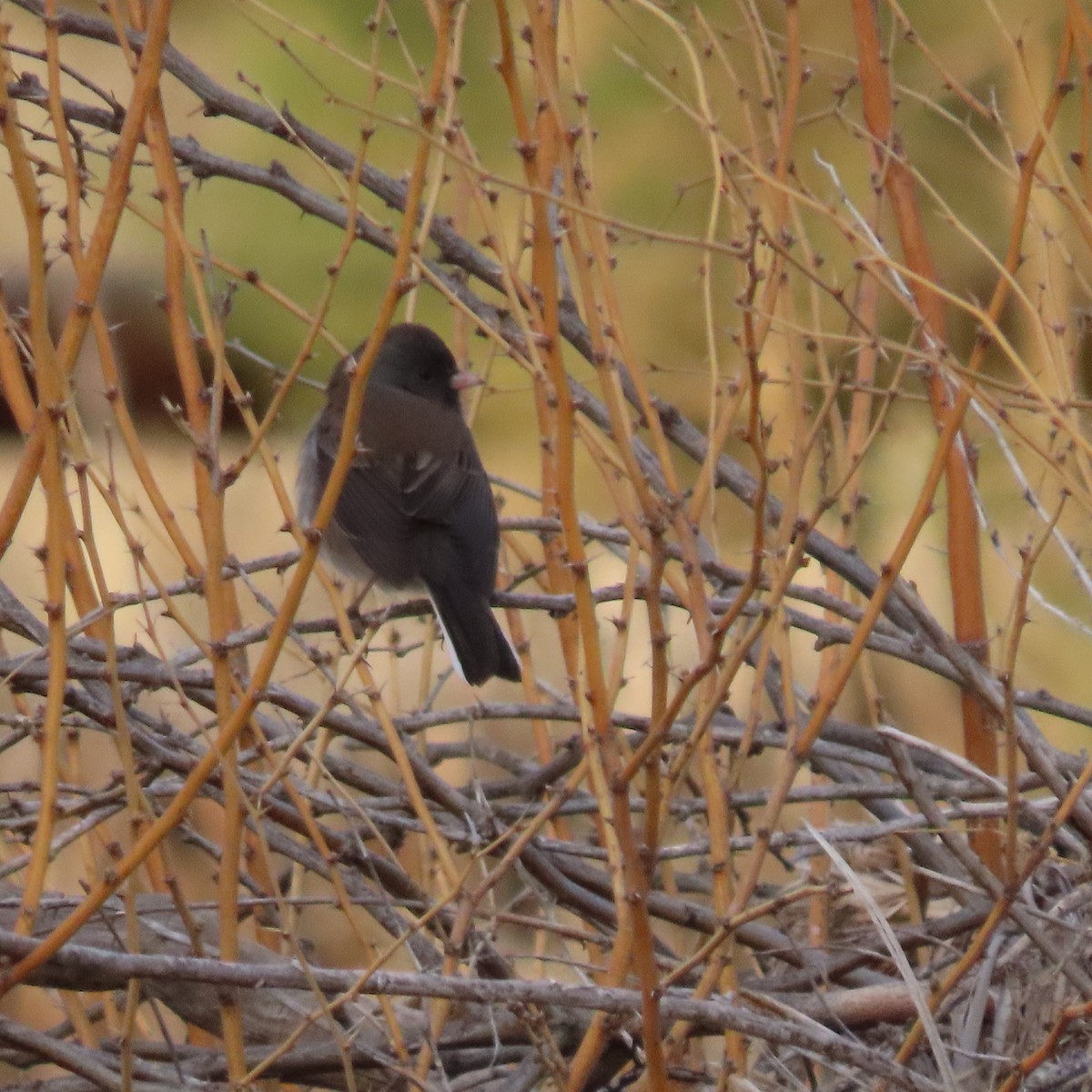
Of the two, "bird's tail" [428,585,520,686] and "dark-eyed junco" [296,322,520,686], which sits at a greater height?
"dark-eyed junco" [296,322,520,686]

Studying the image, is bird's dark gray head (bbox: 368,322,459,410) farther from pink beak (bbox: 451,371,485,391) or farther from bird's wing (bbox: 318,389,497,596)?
pink beak (bbox: 451,371,485,391)

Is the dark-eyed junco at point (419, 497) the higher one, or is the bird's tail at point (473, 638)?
the dark-eyed junco at point (419, 497)

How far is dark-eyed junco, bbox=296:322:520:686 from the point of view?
143 inches

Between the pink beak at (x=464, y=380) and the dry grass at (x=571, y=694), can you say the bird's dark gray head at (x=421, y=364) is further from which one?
the dry grass at (x=571, y=694)

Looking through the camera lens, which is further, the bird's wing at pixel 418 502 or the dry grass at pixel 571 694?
the bird's wing at pixel 418 502

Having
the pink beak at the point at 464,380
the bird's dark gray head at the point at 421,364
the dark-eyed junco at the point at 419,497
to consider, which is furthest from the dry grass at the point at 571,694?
the bird's dark gray head at the point at 421,364

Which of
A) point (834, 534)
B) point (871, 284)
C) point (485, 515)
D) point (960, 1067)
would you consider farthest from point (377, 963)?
point (834, 534)

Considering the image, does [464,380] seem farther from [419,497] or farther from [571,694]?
Answer: [571,694]

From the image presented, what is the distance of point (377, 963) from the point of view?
5.67 feet

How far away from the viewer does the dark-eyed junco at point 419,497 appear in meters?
3.63

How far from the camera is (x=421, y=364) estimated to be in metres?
4.61

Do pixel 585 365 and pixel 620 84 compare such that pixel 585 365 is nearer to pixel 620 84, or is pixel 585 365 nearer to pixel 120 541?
pixel 620 84

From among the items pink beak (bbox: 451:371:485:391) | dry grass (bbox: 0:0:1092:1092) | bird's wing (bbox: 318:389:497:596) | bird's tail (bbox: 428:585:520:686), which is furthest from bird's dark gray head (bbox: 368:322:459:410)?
bird's tail (bbox: 428:585:520:686)

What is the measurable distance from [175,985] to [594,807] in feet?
2.51
